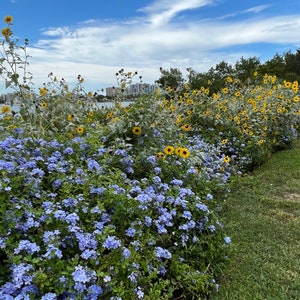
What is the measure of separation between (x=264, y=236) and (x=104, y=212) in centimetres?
165

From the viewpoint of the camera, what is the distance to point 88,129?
320cm

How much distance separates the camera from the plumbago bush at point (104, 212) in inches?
60.3

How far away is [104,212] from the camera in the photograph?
193 centimetres

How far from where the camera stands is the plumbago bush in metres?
1.53

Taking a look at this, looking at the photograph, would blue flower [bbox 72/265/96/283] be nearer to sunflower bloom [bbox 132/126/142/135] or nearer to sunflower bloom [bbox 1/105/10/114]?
sunflower bloom [bbox 132/126/142/135]

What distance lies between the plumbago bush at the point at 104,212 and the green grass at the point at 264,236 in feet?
0.55

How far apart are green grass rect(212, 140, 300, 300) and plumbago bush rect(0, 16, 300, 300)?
0.17 m

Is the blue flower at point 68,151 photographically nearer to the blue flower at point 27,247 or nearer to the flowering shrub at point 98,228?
the flowering shrub at point 98,228

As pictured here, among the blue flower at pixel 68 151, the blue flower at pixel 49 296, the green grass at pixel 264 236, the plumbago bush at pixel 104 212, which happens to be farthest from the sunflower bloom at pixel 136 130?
the blue flower at pixel 49 296

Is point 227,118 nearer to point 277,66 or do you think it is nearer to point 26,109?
point 26,109

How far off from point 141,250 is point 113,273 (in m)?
0.28

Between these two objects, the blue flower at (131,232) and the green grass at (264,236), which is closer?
the blue flower at (131,232)

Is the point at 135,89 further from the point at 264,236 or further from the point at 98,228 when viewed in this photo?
the point at 98,228

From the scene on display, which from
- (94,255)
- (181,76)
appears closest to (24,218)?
(94,255)
